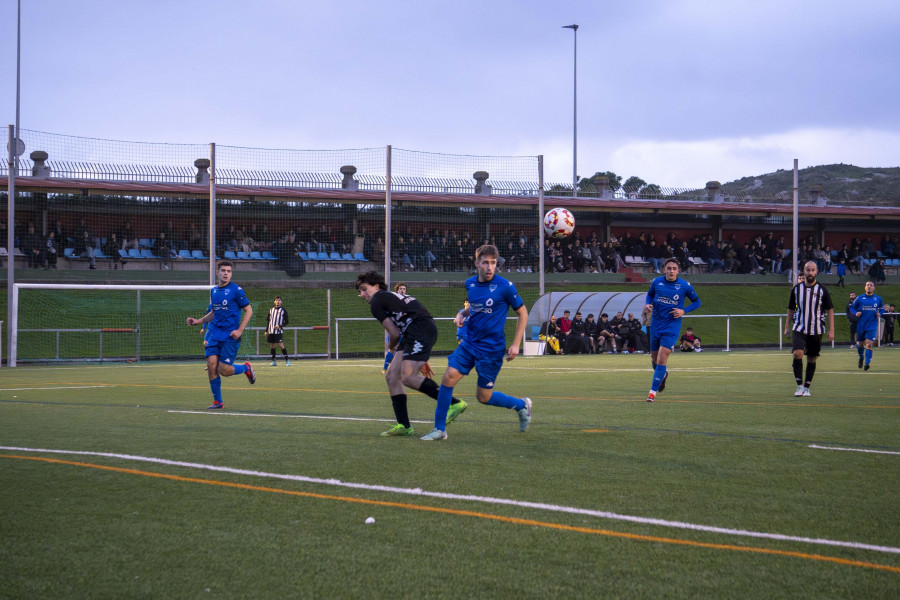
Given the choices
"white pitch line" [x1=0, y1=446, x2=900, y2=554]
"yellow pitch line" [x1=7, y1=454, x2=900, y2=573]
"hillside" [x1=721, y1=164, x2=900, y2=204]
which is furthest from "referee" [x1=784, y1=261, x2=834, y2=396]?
"hillside" [x1=721, y1=164, x2=900, y2=204]

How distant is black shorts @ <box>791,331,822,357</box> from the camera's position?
12508 millimetres

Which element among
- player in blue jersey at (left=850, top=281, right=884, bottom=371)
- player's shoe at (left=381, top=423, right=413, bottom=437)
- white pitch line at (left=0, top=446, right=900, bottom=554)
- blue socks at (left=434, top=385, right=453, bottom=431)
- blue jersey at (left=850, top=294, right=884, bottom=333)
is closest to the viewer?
white pitch line at (left=0, top=446, right=900, bottom=554)

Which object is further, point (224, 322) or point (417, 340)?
point (224, 322)

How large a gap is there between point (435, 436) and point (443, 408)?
10.5 inches

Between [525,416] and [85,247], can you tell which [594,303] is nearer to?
[85,247]

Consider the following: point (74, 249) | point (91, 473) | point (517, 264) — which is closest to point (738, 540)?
point (91, 473)

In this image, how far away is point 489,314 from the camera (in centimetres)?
809

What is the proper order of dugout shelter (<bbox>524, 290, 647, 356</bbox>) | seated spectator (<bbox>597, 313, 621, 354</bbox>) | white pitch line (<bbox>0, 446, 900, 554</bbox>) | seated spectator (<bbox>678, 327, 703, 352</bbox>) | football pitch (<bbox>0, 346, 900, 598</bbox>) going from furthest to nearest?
seated spectator (<bbox>678, 327, 703, 352</bbox>), seated spectator (<bbox>597, 313, 621, 354</bbox>), dugout shelter (<bbox>524, 290, 647, 356</bbox>), white pitch line (<bbox>0, 446, 900, 554</bbox>), football pitch (<bbox>0, 346, 900, 598</bbox>)

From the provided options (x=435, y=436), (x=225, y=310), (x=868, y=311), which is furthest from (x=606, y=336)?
(x=435, y=436)

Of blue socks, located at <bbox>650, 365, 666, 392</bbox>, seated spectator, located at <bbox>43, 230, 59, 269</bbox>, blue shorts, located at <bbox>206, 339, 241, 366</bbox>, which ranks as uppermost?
seated spectator, located at <bbox>43, 230, 59, 269</bbox>

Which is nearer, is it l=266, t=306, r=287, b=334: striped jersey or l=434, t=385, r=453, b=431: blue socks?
l=434, t=385, r=453, b=431: blue socks

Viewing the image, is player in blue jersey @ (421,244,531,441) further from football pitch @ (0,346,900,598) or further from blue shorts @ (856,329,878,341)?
blue shorts @ (856,329,878,341)

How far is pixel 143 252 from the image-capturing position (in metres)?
32.8

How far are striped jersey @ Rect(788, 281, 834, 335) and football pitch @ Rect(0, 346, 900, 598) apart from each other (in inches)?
121
